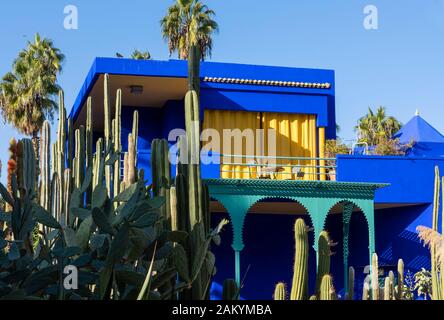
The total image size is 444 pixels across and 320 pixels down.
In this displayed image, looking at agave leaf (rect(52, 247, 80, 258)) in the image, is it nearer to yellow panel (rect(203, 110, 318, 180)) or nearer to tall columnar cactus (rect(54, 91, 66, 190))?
tall columnar cactus (rect(54, 91, 66, 190))

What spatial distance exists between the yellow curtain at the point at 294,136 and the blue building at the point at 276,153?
0.09 feet

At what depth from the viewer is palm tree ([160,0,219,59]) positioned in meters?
29.7

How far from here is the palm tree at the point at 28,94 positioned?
90.8 ft

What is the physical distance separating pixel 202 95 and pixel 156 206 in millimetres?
15755

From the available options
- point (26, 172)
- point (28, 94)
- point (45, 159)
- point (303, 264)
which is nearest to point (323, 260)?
point (303, 264)

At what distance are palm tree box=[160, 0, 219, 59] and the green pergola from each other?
43.6 feet

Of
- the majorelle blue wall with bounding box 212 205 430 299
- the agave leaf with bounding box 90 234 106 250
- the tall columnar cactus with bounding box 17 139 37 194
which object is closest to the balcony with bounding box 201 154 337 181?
the majorelle blue wall with bounding box 212 205 430 299

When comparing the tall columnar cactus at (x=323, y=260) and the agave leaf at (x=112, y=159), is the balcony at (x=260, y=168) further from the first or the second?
the agave leaf at (x=112, y=159)

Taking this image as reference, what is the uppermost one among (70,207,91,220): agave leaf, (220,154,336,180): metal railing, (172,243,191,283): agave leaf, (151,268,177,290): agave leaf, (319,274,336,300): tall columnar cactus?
(220,154,336,180): metal railing

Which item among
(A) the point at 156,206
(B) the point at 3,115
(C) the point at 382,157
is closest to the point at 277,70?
(C) the point at 382,157

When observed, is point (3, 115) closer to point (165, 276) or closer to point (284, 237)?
point (284, 237)

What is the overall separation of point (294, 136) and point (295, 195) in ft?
12.1

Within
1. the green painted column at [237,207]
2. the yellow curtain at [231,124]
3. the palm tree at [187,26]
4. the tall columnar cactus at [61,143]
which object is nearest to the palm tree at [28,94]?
the palm tree at [187,26]

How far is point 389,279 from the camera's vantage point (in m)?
8.23
